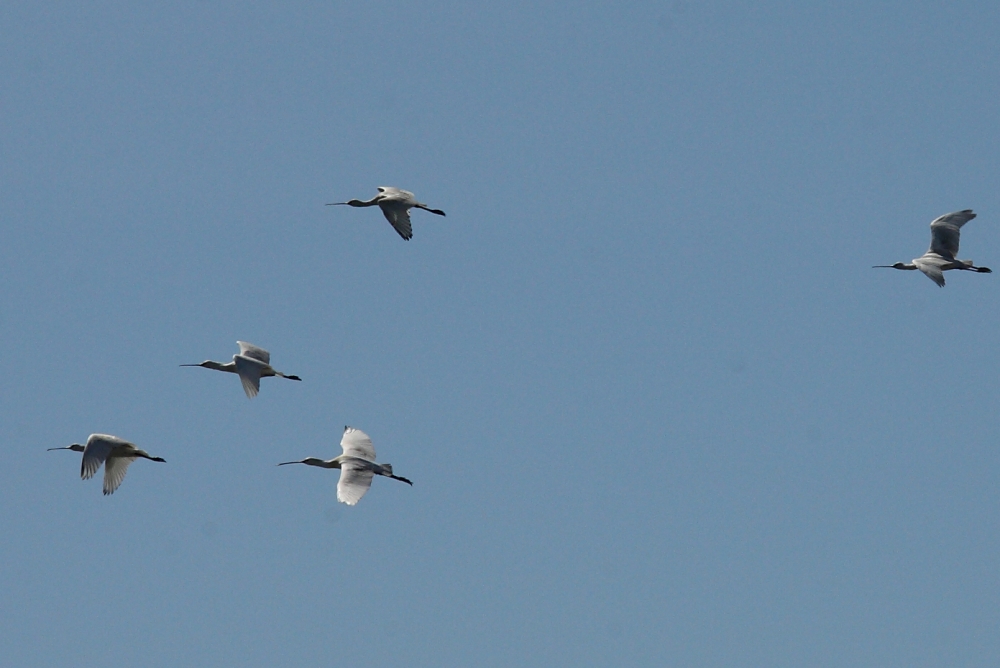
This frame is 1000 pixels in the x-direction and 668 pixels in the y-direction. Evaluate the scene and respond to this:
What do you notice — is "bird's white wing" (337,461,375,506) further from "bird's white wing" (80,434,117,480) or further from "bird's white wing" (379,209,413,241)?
"bird's white wing" (379,209,413,241)

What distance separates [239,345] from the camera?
176ft

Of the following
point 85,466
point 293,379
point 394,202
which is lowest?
point 85,466

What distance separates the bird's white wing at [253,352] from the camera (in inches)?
2101

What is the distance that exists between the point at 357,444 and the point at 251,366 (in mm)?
4429

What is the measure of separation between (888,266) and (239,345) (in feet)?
82.9

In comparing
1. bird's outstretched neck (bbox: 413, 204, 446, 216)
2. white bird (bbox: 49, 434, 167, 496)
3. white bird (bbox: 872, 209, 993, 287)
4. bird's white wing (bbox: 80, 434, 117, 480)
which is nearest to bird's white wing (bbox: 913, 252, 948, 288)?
white bird (bbox: 872, 209, 993, 287)

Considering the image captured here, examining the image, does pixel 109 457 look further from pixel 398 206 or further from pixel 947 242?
pixel 947 242

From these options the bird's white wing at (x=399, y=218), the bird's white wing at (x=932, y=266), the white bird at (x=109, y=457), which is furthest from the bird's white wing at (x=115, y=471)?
the bird's white wing at (x=932, y=266)

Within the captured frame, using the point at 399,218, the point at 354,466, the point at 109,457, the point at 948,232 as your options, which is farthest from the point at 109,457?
the point at 948,232

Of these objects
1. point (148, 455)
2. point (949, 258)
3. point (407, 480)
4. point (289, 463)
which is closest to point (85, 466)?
point (148, 455)

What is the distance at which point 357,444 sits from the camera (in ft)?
173

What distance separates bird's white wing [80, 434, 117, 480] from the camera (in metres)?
47.8

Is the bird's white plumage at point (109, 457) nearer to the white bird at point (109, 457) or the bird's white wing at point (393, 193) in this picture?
the white bird at point (109, 457)

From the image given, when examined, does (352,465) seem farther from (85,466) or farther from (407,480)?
(85,466)
